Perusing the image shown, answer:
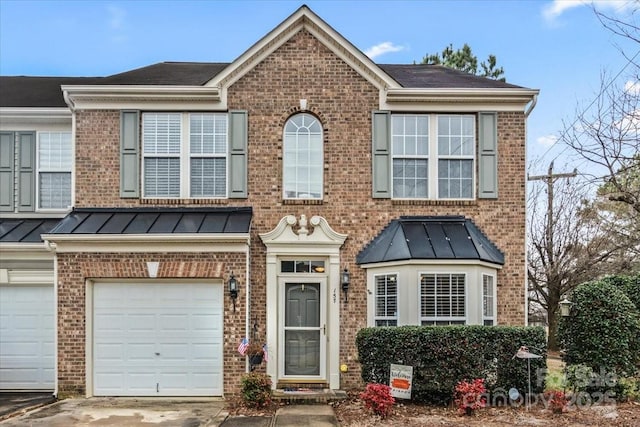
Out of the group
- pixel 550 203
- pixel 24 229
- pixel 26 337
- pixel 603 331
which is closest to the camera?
pixel 603 331

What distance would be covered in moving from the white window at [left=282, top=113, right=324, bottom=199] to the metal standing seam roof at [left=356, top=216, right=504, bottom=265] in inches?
62.4

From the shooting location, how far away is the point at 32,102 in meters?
11.6

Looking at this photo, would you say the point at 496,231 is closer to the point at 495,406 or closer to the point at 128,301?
the point at 495,406

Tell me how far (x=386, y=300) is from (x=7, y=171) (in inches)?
324

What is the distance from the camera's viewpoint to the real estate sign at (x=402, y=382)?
29.3 feet

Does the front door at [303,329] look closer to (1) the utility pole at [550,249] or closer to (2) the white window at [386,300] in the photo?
(2) the white window at [386,300]

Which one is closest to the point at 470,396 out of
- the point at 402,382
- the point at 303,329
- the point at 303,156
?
the point at 402,382

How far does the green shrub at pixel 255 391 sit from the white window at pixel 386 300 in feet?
7.90

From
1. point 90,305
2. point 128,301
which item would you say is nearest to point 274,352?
point 128,301

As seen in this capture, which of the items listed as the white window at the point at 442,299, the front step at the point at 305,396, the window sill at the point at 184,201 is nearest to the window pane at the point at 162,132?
the window sill at the point at 184,201

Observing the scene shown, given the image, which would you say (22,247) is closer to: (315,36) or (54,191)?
(54,191)

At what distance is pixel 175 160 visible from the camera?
1071 centimetres

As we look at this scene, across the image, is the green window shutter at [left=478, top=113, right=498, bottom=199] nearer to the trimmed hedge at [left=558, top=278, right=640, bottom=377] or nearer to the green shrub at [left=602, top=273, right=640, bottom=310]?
the trimmed hedge at [left=558, top=278, right=640, bottom=377]

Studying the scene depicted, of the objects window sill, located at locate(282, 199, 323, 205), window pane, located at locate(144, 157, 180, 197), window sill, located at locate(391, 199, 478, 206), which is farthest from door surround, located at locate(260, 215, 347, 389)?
window pane, located at locate(144, 157, 180, 197)
